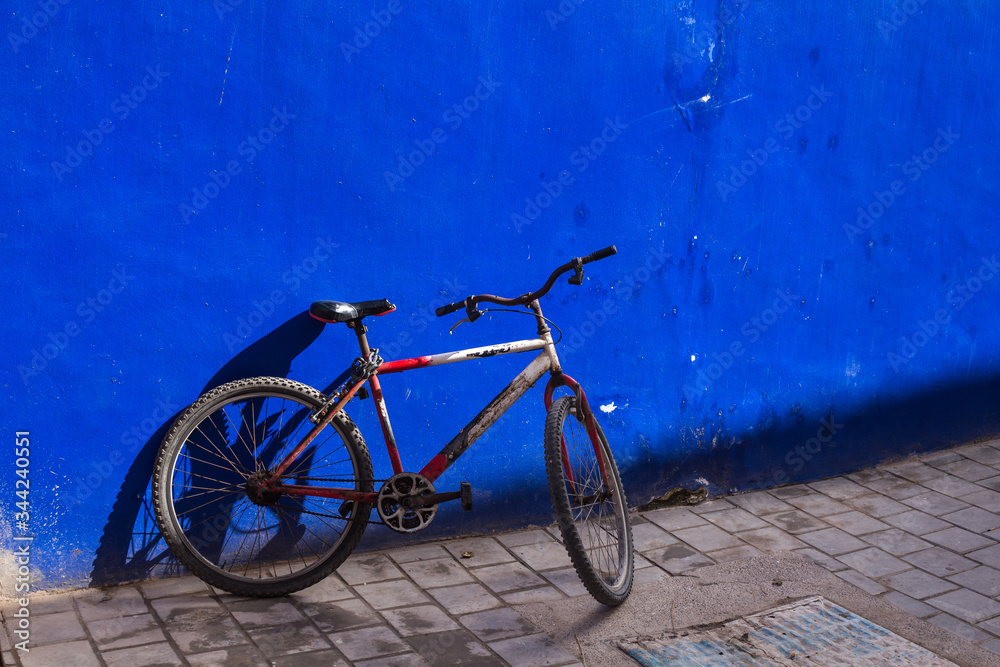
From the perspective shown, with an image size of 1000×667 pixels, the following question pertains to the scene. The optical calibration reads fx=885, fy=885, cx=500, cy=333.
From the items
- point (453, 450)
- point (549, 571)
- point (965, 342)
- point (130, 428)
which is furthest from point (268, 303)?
point (965, 342)

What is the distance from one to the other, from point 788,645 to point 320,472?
2.25m

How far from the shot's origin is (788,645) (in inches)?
145

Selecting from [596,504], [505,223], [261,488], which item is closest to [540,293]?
[505,223]

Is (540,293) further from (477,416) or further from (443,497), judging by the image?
(443,497)

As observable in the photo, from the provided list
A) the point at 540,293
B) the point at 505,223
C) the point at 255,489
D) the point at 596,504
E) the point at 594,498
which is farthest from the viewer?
the point at 505,223

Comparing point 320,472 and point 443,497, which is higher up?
point 320,472

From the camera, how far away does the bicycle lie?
3.84 meters

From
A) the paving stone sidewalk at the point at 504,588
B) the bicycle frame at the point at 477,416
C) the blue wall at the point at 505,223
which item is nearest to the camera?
the paving stone sidewalk at the point at 504,588

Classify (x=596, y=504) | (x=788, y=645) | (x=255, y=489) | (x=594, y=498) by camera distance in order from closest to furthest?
(x=788, y=645) < (x=255, y=489) < (x=594, y=498) < (x=596, y=504)

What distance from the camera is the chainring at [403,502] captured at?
156 inches

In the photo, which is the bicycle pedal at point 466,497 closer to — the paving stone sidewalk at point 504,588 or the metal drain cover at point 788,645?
the paving stone sidewalk at point 504,588

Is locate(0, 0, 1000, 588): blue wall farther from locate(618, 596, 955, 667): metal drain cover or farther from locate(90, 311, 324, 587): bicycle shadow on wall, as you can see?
locate(618, 596, 955, 667): metal drain cover

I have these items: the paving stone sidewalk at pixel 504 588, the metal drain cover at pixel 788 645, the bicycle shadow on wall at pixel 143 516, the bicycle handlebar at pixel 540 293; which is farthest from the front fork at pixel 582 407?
the bicycle shadow on wall at pixel 143 516

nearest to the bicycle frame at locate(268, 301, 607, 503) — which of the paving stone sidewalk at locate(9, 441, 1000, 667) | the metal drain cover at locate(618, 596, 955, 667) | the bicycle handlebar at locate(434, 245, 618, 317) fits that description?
the bicycle handlebar at locate(434, 245, 618, 317)
